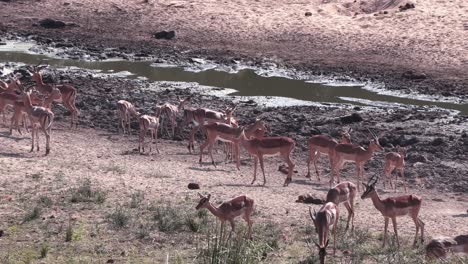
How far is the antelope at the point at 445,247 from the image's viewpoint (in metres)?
10.9

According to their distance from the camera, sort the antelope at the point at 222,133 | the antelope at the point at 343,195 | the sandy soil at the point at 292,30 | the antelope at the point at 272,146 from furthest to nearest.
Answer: the sandy soil at the point at 292,30, the antelope at the point at 222,133, the antelope at the point at 272,146, the antelope at the point at 343,195

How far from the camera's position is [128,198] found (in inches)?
556

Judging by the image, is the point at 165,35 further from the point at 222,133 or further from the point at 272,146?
the point at 272,146

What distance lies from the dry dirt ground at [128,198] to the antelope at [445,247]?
1593 millimetres

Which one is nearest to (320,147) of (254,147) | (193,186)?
(254,147)

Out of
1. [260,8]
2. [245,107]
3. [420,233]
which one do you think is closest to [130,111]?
[245,107]

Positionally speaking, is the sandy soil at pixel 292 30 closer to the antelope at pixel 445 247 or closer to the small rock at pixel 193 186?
the small rock at pixel 193 186

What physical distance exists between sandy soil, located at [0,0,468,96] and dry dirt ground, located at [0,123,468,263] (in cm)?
1162

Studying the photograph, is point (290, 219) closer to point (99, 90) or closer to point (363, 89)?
point (99, 90)

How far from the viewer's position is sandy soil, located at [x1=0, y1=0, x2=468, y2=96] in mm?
30281

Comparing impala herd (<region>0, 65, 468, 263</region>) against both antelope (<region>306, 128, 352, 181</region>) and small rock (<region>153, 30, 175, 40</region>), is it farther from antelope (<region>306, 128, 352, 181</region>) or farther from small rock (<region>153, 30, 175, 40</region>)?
small rock (<region>153, 30, 175, 40</region>)

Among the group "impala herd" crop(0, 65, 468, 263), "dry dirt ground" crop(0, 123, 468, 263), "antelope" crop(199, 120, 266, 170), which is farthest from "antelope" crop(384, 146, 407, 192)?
"antelope" crop(199, 120, 266, 170)

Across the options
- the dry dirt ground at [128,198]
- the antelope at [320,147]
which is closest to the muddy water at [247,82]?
the dry dirt ground at [128,198]

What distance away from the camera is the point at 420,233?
42.9 feet
